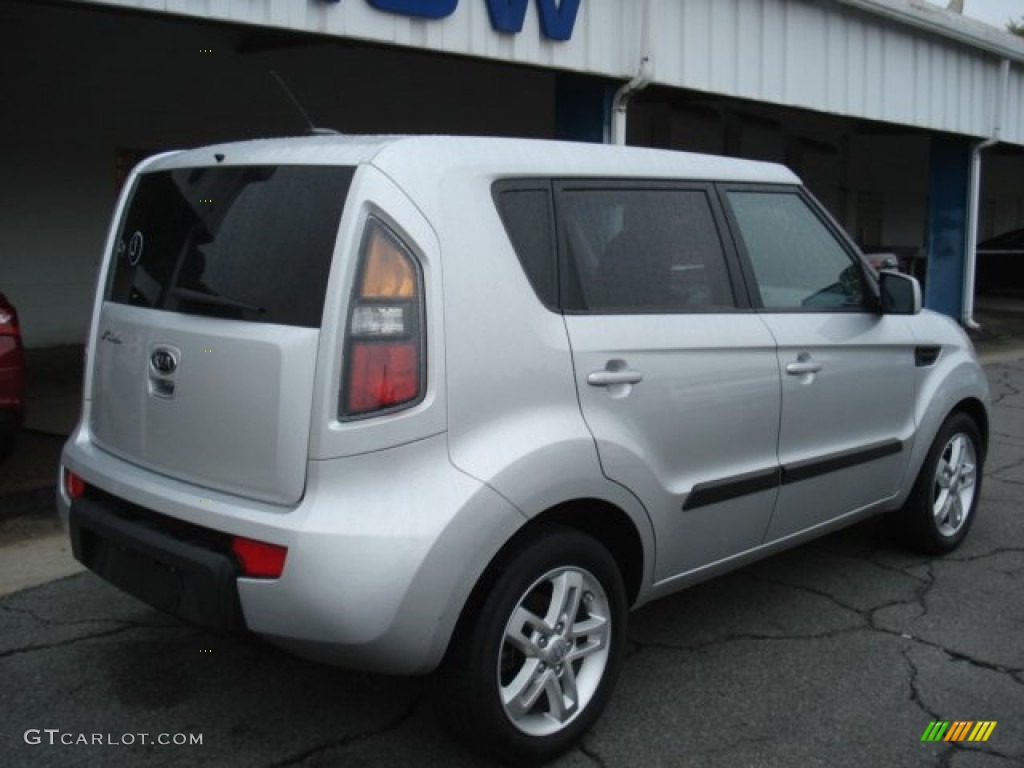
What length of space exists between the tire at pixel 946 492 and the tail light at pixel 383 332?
115 inches

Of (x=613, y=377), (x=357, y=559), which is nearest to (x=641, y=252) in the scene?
(x=613, y=377)

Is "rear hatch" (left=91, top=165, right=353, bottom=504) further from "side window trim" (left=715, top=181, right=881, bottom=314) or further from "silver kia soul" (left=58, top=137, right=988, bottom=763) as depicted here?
"side window trim" (left=715, top=181, right=881, bottom=314)

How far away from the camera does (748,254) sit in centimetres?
363

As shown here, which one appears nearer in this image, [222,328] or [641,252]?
[222,328]

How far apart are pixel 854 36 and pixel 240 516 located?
10125 mm

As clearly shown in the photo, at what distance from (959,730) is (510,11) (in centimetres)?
547

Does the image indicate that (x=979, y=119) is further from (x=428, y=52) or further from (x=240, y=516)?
(x=240, y=516)

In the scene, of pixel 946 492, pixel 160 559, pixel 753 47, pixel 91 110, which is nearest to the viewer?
pixel 160 559

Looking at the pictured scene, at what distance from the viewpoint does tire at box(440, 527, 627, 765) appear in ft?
8.80

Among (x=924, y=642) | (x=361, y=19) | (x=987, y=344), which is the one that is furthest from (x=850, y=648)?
(x=987, y=344)

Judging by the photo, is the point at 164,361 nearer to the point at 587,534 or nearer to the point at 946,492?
the point at 587,534

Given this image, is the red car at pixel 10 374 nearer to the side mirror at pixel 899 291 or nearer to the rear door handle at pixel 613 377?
the rear door handle at pixel 613 377

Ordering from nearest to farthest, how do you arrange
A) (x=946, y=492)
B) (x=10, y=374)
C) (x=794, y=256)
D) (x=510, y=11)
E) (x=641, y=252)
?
(x=641, y=252) → (x=794, y=256) → (x=946, y=492) → (x=10, y=374) → (x=510, y=11)

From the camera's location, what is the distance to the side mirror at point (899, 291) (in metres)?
4.18
